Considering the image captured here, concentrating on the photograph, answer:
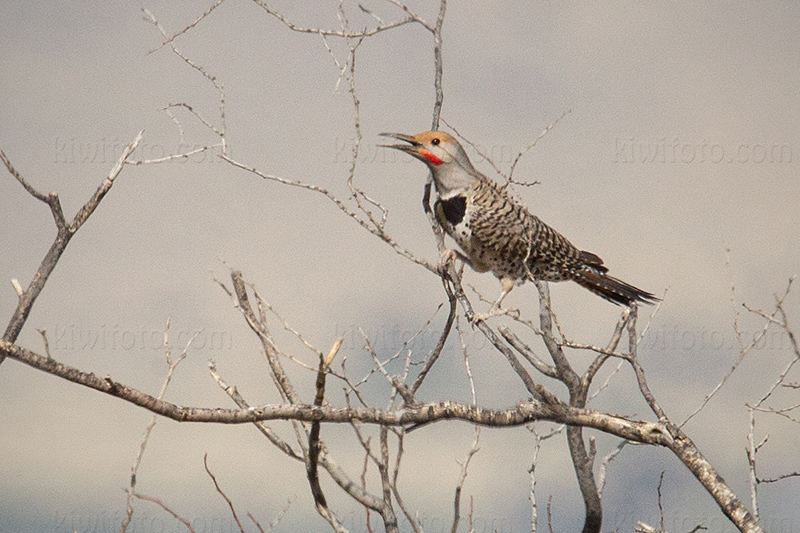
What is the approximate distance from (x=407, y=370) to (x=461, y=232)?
1.39 metres

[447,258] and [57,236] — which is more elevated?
[447,258]

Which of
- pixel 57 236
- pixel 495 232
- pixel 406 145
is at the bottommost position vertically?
pixel 57 236

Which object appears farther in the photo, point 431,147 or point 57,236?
point 431,147

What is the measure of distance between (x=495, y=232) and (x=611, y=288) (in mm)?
844

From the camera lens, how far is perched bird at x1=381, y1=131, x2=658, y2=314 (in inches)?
216

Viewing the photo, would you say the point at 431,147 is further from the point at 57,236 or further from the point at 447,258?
the point at 57,236

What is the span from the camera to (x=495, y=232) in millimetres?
5480

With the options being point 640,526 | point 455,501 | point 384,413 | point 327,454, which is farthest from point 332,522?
point 640,526

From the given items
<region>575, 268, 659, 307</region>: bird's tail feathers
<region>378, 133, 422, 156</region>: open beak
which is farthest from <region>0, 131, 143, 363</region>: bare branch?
<region>575, 268, 659, 307</region>: bird's tail feathers

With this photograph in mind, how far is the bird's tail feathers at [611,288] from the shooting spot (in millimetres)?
5152

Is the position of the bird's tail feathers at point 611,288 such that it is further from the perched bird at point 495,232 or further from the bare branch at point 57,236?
the bare branch at point 57,236

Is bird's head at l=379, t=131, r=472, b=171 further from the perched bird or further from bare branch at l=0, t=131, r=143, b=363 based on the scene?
bare branch at l=0, t=131, r=143, b=363

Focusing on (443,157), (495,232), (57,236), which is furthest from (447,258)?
(57,236)

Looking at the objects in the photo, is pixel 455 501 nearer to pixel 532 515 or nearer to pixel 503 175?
pixel 532 515
